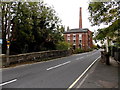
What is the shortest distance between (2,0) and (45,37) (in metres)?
9.64

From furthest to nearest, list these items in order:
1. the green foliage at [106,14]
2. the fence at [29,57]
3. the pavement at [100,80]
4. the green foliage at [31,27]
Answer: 1. the green foliage at [31,27]
2. the fence at [29,57]
3. the green foliage at [106,14]
4. the pavement at [100,80]

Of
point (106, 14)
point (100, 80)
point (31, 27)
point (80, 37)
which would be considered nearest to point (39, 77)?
point (100, 80)

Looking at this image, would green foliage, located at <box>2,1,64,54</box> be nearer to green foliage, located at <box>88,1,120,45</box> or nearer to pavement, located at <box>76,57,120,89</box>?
green foliage, located at <box>88,1,120,45</box>

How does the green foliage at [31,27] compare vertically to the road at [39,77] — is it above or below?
above

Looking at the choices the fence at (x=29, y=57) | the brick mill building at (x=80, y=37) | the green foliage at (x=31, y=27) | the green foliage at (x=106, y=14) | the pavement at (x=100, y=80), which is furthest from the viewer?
the brick mill building at (x=80, y=37)

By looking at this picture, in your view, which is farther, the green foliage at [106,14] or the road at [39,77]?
the green foliage at [106,14]

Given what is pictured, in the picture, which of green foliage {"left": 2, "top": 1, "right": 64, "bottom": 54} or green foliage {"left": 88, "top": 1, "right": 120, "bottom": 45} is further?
green foliage {"left": 2, "top": 1, "right": 64, "bottom": 54}

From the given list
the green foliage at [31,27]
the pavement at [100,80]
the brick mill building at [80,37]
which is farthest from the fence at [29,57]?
the brick mill building at [80,37]

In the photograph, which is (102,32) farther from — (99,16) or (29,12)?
(29,12)

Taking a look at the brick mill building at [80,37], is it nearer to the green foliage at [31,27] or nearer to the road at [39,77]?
the green foliage at [31,27]

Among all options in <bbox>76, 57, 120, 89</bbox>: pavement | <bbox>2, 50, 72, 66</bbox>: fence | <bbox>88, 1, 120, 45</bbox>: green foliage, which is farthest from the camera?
<bbox>2, 50, 72, 66</bbox>: fence

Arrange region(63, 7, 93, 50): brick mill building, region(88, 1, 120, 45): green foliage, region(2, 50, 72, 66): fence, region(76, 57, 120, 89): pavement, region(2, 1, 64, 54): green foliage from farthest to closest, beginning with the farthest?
1. region(63, 7, 93, 50): brick mill building
2. region(2, 1, 64, 54): green foliage
3. region(2, 50, 72, 66): fence
4. region(88, 1, 120, 45): green foliage
5. region(76, 57, 120, 89): pavement

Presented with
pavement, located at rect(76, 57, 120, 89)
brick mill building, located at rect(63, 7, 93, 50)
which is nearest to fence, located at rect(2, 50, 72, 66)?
pavement, located at rect(76, 57, 120, 89)

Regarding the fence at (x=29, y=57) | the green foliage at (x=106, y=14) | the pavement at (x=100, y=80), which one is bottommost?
the pavement at (x=100, y=80)
